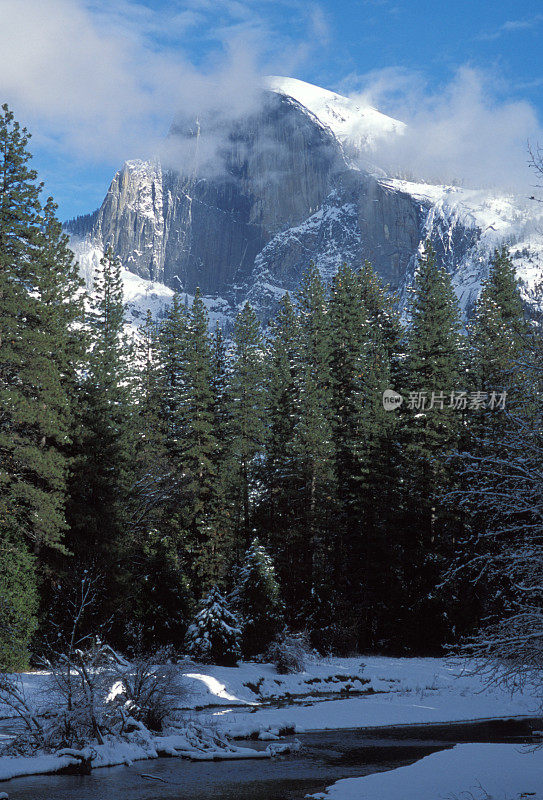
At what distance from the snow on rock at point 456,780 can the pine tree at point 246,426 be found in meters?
25.9

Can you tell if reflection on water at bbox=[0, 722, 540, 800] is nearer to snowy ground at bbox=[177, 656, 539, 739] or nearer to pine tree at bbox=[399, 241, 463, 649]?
snowy ground at bbox=[177, 656, 539, 739]

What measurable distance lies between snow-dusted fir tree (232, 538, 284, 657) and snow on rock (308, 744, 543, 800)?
17.3m

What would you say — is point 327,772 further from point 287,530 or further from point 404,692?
point 287,530

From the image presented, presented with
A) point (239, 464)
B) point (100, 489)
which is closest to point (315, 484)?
point (239, 464)

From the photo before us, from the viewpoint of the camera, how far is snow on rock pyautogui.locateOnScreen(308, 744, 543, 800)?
13016 mm

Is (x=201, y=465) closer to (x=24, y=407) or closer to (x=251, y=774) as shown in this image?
(x=24, y=407)

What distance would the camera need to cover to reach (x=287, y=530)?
131ft

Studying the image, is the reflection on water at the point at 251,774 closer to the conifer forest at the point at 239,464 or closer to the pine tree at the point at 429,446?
the conifer forest at the point at 239,464

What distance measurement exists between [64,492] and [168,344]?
2078 centimetres

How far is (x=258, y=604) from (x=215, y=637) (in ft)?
12.5

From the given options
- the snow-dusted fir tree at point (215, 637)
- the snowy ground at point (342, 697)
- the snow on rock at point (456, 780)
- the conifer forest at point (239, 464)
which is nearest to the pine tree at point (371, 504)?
the conifer forest at point (239, 464)

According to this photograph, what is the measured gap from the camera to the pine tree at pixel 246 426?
42812mm

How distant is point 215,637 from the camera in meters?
29.9

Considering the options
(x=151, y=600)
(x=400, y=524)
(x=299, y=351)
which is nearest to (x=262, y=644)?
(x=151, y=600)
